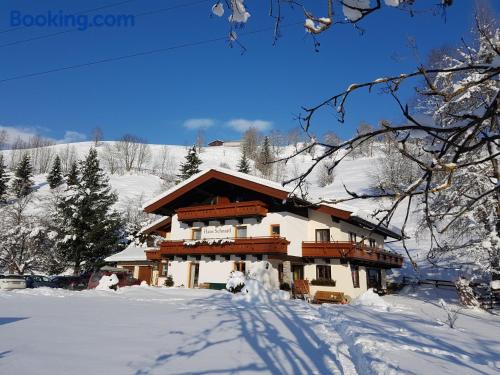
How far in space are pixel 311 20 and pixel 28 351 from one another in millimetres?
6898

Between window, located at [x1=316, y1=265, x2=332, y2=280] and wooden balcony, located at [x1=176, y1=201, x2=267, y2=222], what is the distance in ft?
16.6

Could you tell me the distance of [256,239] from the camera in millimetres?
23250

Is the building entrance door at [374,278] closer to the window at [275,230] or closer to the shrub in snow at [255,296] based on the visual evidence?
the window at [275,230]

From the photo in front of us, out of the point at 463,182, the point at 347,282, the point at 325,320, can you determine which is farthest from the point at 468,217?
the point at 325,320

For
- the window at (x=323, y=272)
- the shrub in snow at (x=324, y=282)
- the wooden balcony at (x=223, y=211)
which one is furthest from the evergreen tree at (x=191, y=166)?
the shrub in snow at (x=324, y=282)

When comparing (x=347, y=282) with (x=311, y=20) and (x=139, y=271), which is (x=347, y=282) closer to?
(x=139, y=271)

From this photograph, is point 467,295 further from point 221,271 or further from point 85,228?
point 85,228

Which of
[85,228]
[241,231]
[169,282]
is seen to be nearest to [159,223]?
[169,282]

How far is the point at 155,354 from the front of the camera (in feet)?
21.2

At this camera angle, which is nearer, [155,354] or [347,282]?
[155,354]

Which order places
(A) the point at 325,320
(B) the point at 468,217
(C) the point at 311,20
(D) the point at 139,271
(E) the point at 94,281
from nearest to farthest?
(C) the point at 311,20 → (A) the point at 325,320 → (B) the point at 468,217 → (E) the point at 94,281 → (D) the point at 139,271

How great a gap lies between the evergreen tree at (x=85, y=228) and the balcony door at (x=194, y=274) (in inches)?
609

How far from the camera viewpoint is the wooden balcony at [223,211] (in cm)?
2431

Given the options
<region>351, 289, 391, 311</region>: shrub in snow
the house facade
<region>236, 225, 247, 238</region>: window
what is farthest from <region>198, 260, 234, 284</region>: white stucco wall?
<region>351, 289, 391, 311</region>: shrub in snow
